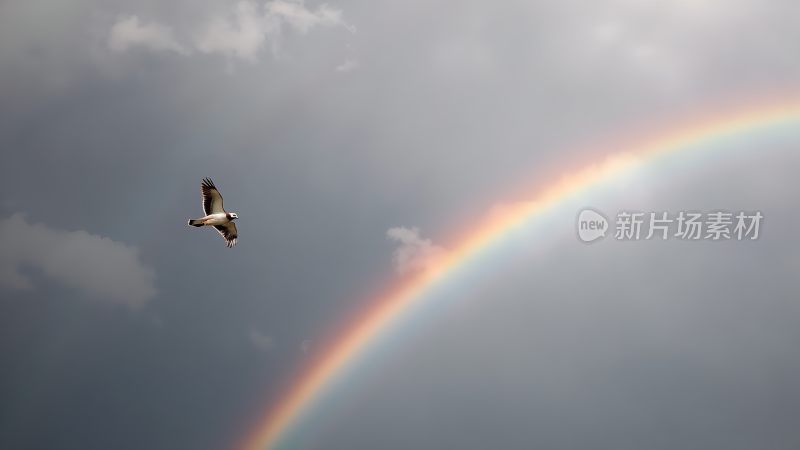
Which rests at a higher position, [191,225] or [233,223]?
[233,223]

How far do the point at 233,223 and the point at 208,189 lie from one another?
256 cm

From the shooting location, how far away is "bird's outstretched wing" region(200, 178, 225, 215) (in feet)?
Result: 107

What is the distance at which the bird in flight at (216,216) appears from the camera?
32.6 m

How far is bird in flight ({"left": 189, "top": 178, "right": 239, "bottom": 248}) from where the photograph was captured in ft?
107

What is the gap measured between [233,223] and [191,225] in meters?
3.31

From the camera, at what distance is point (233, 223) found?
34406 millimetres

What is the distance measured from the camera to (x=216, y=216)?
109 feet

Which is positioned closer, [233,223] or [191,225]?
[191,225]

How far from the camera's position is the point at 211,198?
109ft

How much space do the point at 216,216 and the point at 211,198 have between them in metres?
1.01

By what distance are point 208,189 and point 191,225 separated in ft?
8.05

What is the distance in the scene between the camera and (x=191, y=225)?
1235 inches

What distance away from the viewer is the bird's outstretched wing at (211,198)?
32.7 metres
